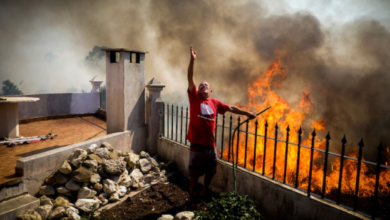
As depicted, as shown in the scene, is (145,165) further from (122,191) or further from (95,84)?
(95,84)

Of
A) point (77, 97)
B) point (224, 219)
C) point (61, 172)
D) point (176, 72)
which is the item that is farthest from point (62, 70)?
point (224, 219)

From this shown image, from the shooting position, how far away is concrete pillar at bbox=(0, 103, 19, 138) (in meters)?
7.89

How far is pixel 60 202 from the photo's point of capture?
4.85 meters

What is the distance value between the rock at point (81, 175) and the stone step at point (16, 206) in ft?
2.58

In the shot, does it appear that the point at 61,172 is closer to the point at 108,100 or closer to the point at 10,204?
the point at 10,204

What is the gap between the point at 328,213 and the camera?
3.67 metres

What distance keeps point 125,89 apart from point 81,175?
2.97 metres

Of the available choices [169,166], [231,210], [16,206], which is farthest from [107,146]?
[231,210]

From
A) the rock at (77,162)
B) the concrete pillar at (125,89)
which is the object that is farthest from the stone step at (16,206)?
the concrete pillar at (125,89)

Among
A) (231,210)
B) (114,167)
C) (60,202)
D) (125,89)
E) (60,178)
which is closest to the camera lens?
(231,210)

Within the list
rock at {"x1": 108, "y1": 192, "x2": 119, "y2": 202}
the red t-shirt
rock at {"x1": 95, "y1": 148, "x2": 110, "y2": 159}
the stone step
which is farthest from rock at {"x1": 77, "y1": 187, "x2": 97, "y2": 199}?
the red t-shirt

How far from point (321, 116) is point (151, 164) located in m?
16.4

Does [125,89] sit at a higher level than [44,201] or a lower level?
higher

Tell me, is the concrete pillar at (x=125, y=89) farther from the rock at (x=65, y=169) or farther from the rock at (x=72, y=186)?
the rock at (x=72, y=186)
